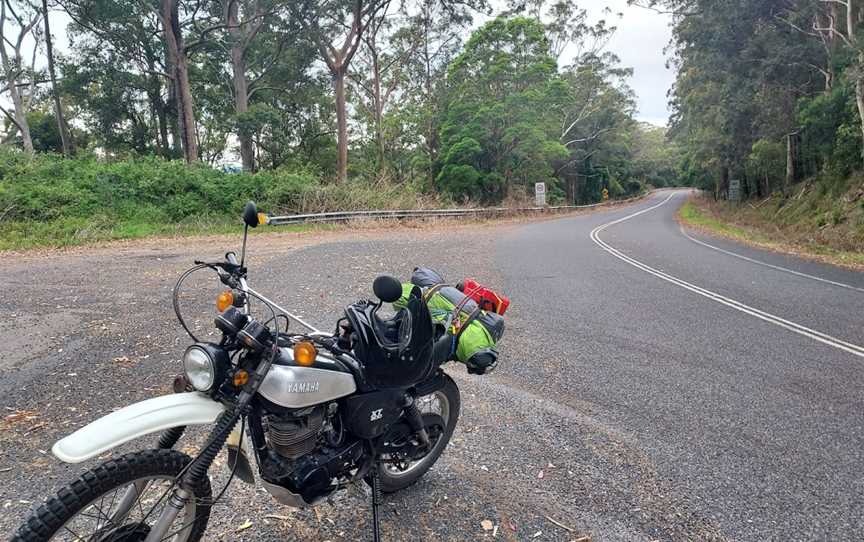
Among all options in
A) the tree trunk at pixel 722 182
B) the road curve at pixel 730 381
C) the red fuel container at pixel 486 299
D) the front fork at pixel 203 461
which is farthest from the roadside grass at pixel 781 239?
the front fork at pixel 203 461

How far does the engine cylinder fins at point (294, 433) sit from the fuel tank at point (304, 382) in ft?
0.35

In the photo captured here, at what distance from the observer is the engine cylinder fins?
2236 millimetres

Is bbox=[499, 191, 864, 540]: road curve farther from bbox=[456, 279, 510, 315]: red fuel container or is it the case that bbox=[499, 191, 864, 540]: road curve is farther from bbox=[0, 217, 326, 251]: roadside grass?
bbox=[0, 217, 326, 251]: roadside grass

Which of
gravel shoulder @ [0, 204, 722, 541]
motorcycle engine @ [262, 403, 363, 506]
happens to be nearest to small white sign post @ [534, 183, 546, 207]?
gravel shoulder @ [0, 204, 722, 541]

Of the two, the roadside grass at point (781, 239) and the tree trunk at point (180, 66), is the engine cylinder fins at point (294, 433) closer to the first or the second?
the roadside grass at point (781, 239)

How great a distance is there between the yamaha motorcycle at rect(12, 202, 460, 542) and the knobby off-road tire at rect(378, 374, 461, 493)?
0.21 meters

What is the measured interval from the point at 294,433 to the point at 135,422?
24.7 inches

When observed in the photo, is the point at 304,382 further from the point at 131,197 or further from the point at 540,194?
the point at 540,194

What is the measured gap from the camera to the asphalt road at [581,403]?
9.42ft

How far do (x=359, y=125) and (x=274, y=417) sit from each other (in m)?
39.7

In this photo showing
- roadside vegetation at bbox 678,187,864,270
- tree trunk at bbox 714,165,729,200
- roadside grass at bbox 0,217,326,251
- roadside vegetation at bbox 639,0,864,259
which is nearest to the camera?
roadside grass at bbox 0,217,326,251

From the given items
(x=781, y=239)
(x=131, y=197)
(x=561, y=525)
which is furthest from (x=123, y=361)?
(x=781, y=239)

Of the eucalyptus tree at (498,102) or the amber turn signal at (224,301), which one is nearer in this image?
the amber turn signal at (224,301)

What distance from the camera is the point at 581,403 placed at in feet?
14.5
